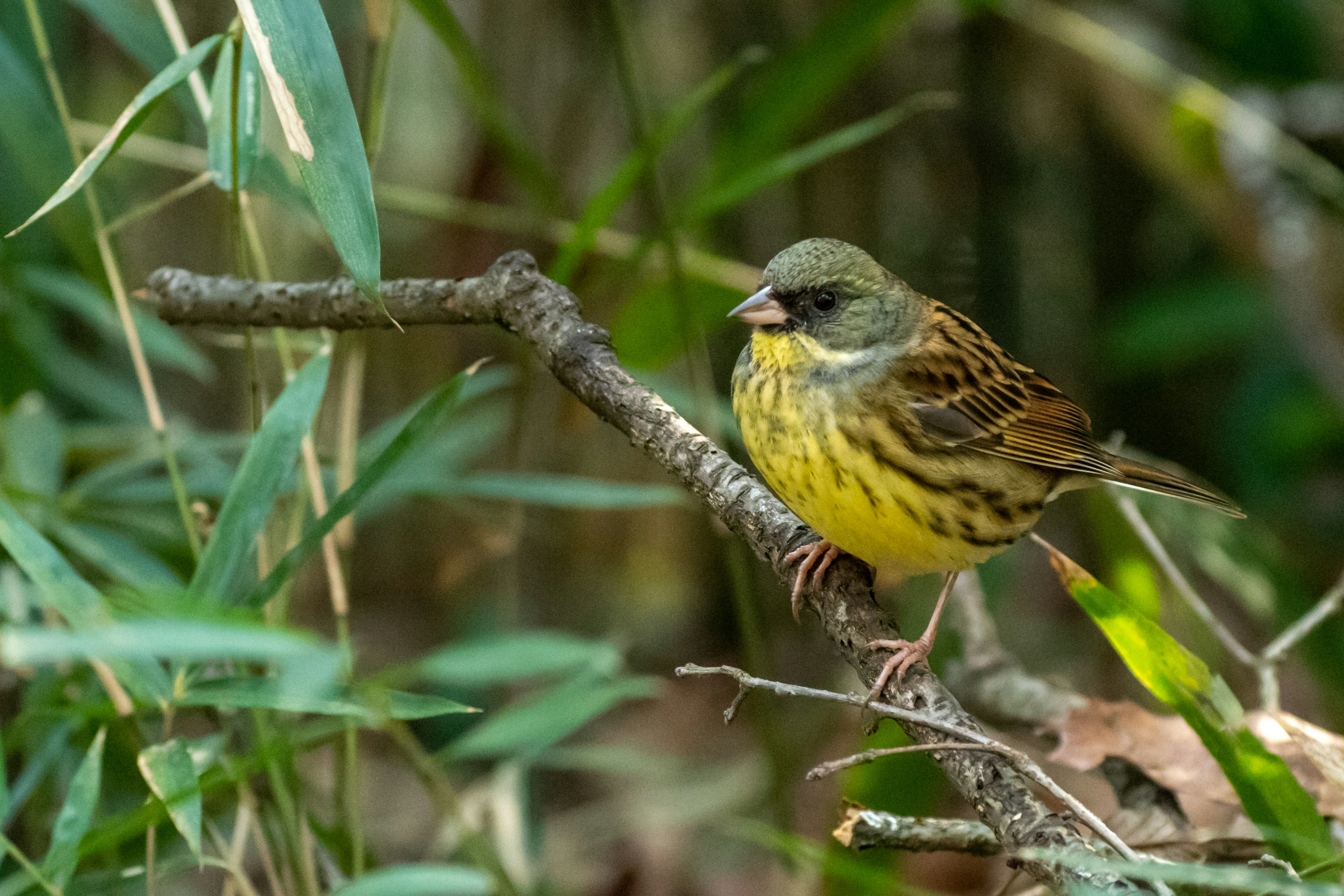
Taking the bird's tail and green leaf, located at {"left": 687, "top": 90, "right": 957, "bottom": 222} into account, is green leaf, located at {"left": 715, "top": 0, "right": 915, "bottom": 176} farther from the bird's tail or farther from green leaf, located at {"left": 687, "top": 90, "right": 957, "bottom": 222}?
the bird's tail

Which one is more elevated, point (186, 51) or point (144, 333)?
point (186, 51)

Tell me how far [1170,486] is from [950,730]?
1.27m

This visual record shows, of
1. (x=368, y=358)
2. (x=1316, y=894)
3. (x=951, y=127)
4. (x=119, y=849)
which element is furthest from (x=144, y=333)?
(x=951, y=127)

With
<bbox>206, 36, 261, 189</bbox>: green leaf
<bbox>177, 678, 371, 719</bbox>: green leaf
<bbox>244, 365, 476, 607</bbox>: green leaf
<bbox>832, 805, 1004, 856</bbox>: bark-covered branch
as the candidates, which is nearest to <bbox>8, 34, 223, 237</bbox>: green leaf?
<bbox>206, 36, 261, 189</bbox>: green leaf

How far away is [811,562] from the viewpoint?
205 cm

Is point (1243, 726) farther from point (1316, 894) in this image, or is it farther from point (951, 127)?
point (951, 127)

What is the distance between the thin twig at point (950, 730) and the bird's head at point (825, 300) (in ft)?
2.94

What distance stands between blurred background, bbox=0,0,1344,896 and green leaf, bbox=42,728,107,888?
1190 mm

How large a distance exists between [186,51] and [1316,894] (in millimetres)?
1843

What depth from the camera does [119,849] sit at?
2.41 metres

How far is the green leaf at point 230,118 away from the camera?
164 cm

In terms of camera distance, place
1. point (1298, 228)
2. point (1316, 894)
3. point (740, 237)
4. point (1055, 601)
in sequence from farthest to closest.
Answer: point (1055, 601), point (740, 237), point (1298, 228), point (1316, 894)

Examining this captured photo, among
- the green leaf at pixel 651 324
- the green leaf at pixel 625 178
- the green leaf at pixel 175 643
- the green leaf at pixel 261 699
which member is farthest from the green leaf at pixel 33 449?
the green leaf at pixel 175 643

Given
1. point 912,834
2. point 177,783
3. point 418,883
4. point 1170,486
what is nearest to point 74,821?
point 177,783
